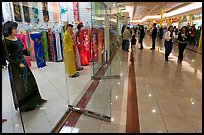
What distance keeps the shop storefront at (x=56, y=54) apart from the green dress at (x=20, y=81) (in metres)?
0.04

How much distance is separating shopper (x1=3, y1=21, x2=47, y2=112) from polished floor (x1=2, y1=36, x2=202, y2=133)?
15 cm

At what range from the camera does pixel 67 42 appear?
4770mm

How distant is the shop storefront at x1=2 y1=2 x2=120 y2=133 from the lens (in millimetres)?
2870

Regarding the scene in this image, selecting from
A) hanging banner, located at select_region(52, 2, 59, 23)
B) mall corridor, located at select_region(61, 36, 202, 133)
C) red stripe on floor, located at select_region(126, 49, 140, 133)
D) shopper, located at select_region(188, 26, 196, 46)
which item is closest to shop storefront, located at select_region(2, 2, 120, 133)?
hanging banner, located at select_region(52, 2, 59, 23)

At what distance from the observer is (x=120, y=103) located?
3.28 meters

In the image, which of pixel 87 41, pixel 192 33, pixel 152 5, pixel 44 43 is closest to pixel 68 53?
pixel 87 41

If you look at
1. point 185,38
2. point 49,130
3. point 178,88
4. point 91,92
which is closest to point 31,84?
point 49,130

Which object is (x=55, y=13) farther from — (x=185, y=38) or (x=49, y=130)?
(x=185, y=38)

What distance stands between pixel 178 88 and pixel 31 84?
3.24 meters

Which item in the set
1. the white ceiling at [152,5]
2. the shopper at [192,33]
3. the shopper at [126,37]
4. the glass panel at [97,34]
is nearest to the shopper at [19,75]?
the glass panel at [97,34]

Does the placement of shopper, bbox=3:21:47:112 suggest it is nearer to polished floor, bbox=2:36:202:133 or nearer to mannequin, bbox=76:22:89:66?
polished floor, bbox=2:36:202:133

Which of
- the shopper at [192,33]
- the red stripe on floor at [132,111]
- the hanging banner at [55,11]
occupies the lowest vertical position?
Result: the red stripe on floor at [132,111]

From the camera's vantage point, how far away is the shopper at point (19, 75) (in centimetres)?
262

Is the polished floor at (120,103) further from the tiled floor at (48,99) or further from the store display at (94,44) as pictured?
the store display at (94,44)
